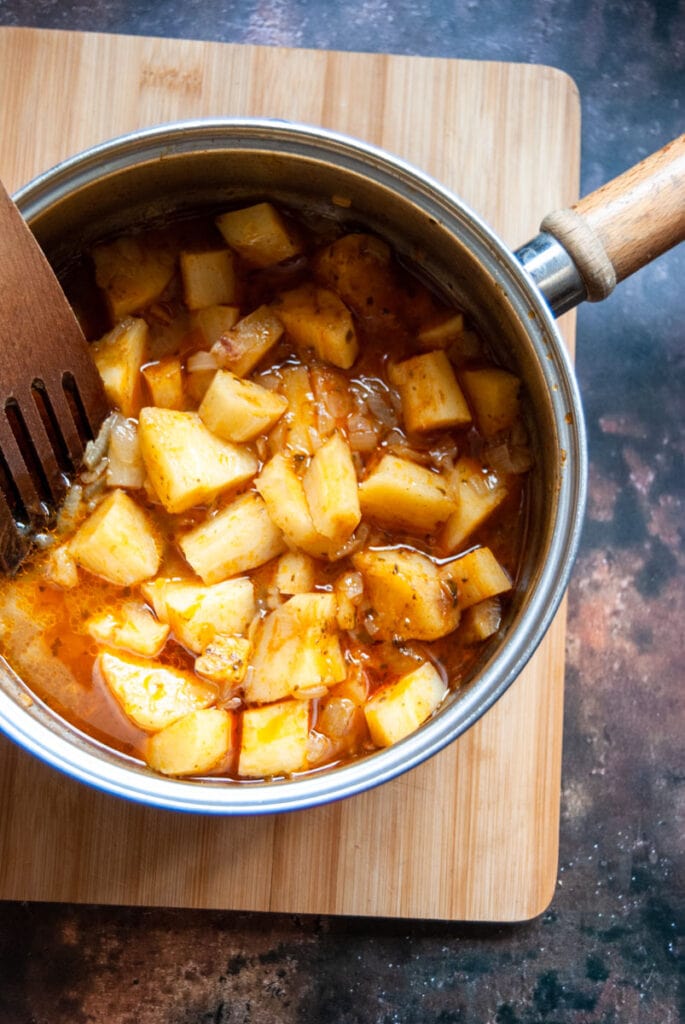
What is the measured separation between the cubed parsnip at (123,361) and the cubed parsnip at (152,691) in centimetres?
43

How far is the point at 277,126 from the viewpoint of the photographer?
5.14ft

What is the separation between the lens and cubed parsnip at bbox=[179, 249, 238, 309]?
1734 mm

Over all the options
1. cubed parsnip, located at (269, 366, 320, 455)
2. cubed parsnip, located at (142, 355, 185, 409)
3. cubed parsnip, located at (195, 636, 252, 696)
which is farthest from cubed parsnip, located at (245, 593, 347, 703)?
cubed parsnip, located at (142, 355, 185, 409)

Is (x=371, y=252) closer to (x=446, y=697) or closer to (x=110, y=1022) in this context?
(x=446, y=697)

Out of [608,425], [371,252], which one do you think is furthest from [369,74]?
[608,425]

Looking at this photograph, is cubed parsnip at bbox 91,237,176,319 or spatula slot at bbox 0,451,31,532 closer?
spatula slot at bbox 0,451,31,532

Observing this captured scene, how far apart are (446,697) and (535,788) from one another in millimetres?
351

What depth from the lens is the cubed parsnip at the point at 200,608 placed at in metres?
1.62

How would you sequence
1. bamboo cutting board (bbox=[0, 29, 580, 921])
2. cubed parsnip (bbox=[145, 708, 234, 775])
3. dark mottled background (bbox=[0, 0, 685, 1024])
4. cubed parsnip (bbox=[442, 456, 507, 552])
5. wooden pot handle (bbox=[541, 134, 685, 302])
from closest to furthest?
wooden pot handle (bbox=[541, 134, 685, 302]), cubed parsnip (bbox=[145, 708, 234, 775]), cubed parsnip (bbox=[442, 456, 507, 552]), bamboo cutting board (bbox=[0, 29, 580, 921]), dark mottled background (bbox=[0, 0, 685, 1024])

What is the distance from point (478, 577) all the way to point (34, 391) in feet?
2.60

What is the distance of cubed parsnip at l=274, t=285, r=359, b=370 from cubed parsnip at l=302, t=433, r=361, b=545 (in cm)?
16

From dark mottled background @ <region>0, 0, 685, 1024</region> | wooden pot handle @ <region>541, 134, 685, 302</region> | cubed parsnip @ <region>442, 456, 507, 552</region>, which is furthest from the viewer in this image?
dark mottled background @ <region>0, 0, 685, 1024</region>

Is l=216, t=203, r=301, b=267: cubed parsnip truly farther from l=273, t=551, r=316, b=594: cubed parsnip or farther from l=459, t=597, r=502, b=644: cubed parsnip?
l=459, t=597, r=502, b=644: cubed parsnip

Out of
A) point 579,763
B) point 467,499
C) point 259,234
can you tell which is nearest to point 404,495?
point 467,499
